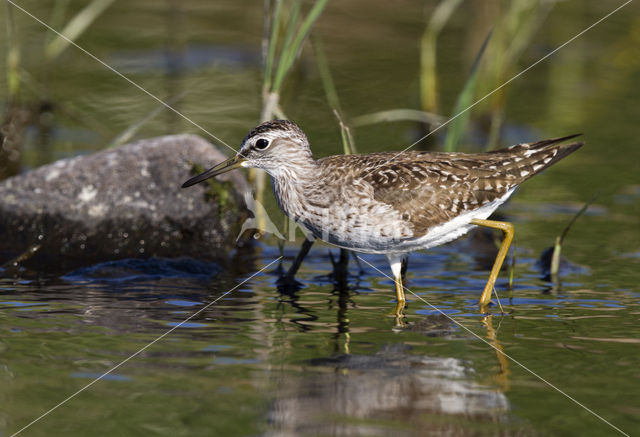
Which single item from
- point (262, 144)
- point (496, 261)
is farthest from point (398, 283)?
point (262, 144)

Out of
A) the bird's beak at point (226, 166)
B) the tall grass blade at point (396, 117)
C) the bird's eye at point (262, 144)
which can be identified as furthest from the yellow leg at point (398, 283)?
the tall grass blade at point (396, 117)

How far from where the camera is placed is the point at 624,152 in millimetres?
14438

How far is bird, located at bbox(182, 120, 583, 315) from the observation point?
356 inches

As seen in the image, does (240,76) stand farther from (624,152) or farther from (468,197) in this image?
(468,197)

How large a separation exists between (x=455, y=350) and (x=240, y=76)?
11.2 m

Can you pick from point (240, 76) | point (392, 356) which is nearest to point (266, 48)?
point (392, 356)

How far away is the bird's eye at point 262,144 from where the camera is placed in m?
9.40

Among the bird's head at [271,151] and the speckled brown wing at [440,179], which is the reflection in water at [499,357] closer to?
the speckled brown wing at [440,179]

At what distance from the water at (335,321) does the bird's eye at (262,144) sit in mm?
1461

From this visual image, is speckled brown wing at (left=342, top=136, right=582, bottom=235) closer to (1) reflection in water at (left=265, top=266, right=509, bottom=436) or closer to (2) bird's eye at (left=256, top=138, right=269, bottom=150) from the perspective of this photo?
(2) bird's eye at (left=256, top=138, right=269, bottom=150)

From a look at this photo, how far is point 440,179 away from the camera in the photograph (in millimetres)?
9328

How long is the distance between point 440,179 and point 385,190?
60 centimetres

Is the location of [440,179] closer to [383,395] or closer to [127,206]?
[383,395]

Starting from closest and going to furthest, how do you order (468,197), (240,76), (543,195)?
1. (468,197)
2. (543,195)
3. (240,76)
